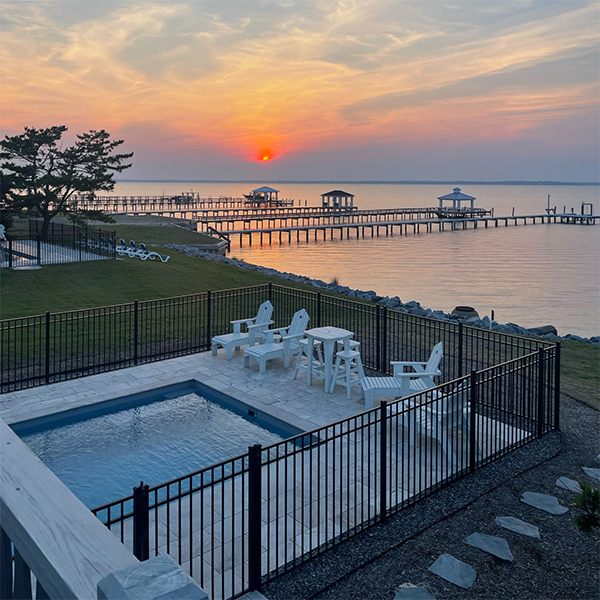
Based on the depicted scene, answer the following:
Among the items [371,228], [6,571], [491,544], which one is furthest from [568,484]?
[371,228]

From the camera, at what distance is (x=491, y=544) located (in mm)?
5656

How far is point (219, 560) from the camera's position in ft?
17.4

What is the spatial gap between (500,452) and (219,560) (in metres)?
4.17

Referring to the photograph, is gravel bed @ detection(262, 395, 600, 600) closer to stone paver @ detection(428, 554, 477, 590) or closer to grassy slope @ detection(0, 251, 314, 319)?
stone paver @ detection(428, 554, 477, 590)

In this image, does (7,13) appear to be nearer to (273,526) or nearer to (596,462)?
(273,526)

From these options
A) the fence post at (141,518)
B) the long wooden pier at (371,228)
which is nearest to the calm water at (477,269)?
the long wooden pier at (371,228)

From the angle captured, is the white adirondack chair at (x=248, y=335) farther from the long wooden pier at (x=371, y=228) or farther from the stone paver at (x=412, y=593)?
the long wooden pier at (x=371, y=228)

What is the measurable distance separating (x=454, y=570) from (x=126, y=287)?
17.0m

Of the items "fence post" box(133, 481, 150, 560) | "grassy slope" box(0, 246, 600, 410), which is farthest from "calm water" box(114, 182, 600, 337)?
"fence post" box(133, 481, 150, 560)

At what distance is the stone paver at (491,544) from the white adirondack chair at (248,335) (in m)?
7.01

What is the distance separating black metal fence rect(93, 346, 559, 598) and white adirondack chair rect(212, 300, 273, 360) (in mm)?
4726

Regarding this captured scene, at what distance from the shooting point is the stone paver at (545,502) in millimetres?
6301

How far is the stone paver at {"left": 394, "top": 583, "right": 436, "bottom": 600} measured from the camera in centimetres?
485

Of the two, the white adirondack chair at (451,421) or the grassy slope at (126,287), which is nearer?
the white adirondack chair at (451,421)
